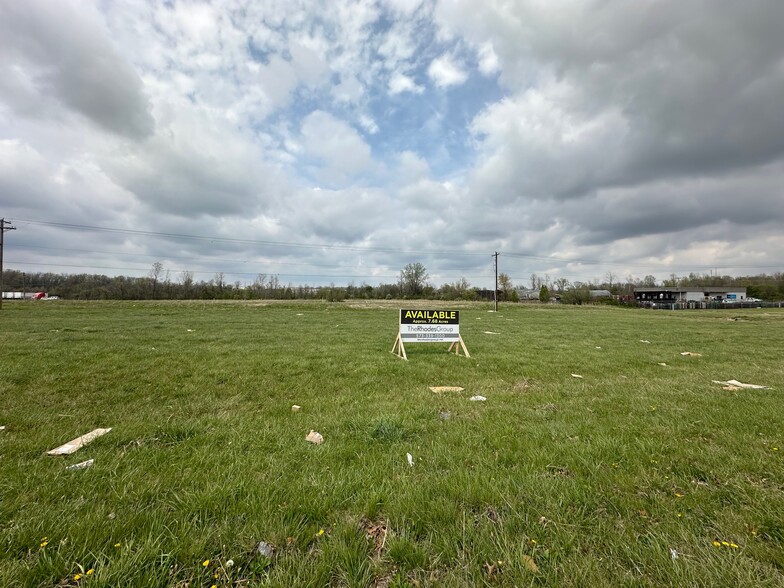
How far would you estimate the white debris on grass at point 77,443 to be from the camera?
14.2ft

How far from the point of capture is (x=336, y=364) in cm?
1012

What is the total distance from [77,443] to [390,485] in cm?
446

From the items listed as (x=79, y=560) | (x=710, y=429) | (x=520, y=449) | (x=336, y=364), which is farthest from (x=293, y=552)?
(x=336, y=364)

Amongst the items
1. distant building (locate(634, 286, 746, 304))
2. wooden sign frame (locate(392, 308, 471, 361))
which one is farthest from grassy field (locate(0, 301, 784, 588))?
distant building (locate(634, 286, 746, 304))

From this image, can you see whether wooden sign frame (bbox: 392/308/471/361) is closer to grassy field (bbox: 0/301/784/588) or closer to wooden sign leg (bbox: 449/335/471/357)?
wooden sign leg (bbox: 449/335/471/357)

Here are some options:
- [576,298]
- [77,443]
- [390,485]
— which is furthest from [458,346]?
[576,298]

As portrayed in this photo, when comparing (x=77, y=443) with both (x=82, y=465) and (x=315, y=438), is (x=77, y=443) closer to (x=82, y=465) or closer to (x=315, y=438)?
(x=82, y=465)

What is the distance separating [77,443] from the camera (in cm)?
459

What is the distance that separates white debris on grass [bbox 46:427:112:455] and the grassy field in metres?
0.18

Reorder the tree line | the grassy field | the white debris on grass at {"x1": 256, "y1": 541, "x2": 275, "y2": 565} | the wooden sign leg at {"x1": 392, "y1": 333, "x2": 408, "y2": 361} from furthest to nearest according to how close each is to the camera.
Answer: the tree line < the wooden sign leg at {"x1": 392, "y1": 333, "x2": 408, "y2": 361} < the white debris on grass at {"x1": 256, "y1": 541, "x2": 275, "y2": 565} < the grassy field

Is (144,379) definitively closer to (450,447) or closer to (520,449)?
(450,447)

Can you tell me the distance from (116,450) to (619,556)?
18.9 feet

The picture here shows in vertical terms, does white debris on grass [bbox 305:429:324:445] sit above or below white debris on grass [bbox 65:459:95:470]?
below

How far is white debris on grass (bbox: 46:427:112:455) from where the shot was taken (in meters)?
4.33
